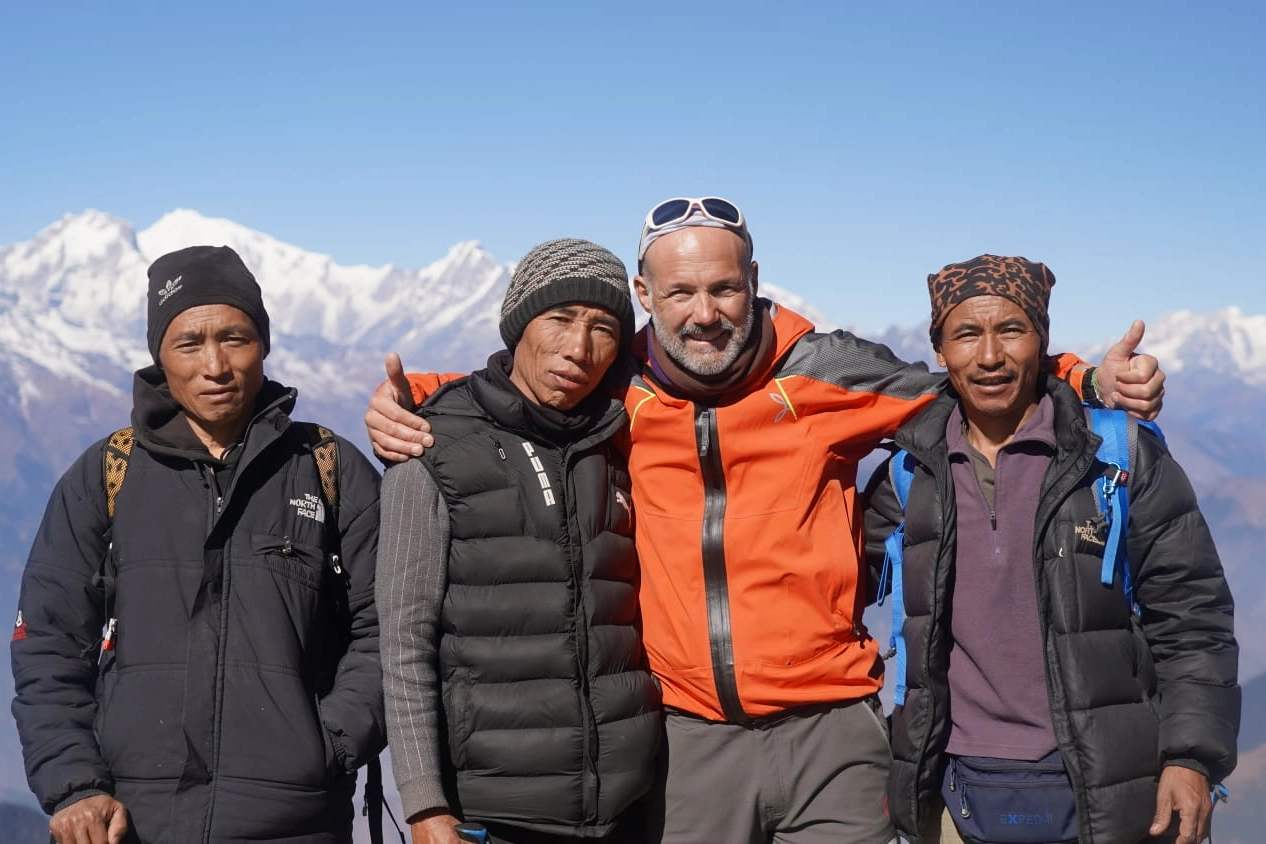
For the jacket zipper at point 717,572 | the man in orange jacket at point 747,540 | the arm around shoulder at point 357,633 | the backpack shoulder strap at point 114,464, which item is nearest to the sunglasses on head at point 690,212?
the man in orange jacket at point 747,540

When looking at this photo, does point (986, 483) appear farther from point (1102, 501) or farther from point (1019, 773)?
point (1019, 773)

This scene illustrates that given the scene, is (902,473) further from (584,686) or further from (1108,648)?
(584,686)

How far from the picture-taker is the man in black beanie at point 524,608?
5.02 metres

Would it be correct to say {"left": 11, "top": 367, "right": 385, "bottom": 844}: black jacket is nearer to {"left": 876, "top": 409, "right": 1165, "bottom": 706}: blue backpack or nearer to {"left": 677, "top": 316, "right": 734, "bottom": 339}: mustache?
{"left": 677, "top": 316, "right": 734, "bottom": 339}: mustache

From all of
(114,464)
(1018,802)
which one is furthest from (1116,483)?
(114,464)

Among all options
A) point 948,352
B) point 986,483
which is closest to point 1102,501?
point 986,483

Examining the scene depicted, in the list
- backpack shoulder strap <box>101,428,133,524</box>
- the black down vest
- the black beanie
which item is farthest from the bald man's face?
backpack shoulder strap <box>101,428,133,524</box>

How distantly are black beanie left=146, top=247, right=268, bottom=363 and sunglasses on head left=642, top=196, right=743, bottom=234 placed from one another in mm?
2006

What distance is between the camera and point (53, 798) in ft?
15.9

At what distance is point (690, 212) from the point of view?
554 centimetres

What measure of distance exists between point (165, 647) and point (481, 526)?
1.55 m

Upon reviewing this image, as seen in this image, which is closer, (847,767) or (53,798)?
(53,798)

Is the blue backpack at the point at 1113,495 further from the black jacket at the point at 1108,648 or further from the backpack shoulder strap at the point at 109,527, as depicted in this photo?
the backpack shoulder strap at the point at 109,527

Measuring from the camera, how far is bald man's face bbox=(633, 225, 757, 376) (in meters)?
5.42
